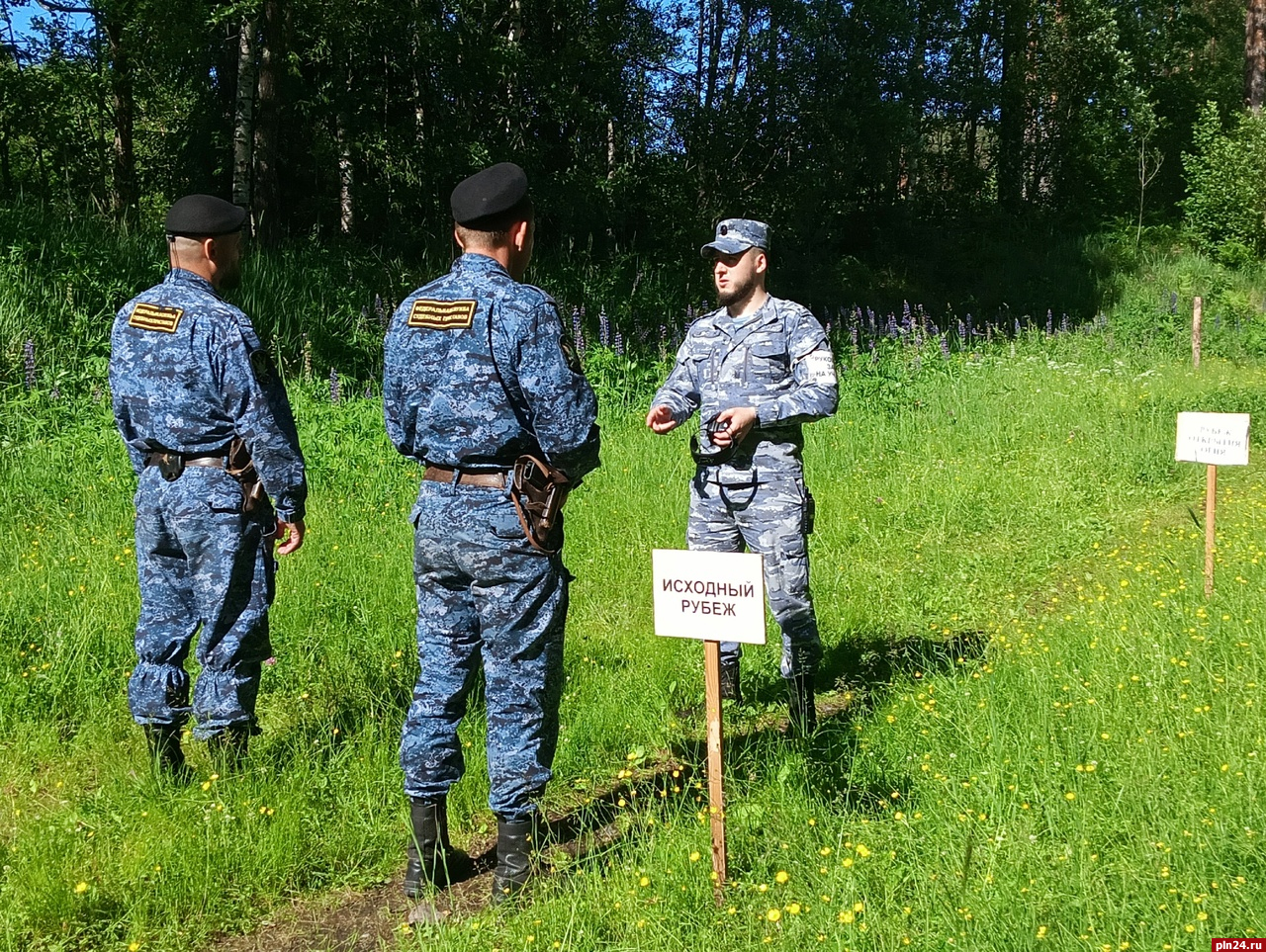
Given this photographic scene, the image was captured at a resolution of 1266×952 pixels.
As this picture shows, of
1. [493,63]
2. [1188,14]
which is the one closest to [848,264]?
[493,63]

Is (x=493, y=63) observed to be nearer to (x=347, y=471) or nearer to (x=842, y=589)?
(x=347, y=471)

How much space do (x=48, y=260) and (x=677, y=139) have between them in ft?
35.3

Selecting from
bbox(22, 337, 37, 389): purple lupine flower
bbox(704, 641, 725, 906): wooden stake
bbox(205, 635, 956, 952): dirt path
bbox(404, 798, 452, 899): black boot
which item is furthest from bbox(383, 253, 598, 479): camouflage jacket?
bbox(22, 337, 37, 389): purple lupine flower

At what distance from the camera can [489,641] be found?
125 inches

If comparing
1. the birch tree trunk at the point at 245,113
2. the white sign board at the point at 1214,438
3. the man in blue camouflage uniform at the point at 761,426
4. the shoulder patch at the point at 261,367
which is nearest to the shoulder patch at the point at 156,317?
the shoulder patch at the point at 261,367

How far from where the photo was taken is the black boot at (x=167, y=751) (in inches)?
150

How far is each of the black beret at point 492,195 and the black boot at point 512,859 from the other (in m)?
1.92

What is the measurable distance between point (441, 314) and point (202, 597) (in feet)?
4.87

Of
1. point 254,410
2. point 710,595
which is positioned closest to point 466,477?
point 710,595

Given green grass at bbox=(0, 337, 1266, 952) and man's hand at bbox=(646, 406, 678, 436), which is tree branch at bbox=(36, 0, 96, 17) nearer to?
green grass at bbox=(0, 337, 1266, 952)

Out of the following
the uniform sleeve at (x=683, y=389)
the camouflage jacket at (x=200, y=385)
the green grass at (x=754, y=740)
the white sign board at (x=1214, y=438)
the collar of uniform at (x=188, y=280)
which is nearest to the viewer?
the green grass at (x=754, y=740)

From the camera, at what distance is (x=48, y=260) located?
32.1 feet

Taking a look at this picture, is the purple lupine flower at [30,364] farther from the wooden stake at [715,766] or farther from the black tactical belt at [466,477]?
the wooden stake at [715,766]

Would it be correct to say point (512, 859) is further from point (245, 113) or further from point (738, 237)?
point (245, 113)
